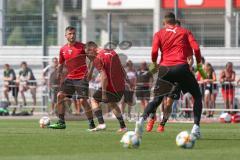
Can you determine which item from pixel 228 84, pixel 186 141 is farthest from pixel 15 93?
pixel 186 141

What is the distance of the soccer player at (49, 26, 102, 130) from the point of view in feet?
65.4

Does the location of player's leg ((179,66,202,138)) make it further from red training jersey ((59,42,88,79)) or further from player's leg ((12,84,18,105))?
player's leg ((12,84,18,105))

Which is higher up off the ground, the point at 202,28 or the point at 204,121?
the point at 202,28

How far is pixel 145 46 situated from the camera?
1303 inches

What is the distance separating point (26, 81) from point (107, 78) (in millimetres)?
11157

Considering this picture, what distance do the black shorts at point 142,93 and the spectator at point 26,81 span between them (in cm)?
415

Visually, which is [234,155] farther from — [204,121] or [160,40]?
[204,121]

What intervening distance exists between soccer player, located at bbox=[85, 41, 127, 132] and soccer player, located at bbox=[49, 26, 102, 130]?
36 cm

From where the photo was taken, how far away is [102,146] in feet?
49.2

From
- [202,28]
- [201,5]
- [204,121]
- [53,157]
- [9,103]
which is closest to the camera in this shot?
[53,157]

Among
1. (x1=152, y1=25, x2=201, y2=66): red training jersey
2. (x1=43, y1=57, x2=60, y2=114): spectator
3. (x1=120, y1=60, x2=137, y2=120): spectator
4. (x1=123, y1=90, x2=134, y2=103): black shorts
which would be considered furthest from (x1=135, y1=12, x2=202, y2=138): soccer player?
(x1=43, y1=57, x2=60, y2=114): spectator


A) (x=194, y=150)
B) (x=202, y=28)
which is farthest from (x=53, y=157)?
(x=202, y=28)

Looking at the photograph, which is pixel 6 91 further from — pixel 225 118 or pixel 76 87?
pixel 76 87

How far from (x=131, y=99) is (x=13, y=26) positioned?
23.0ft
